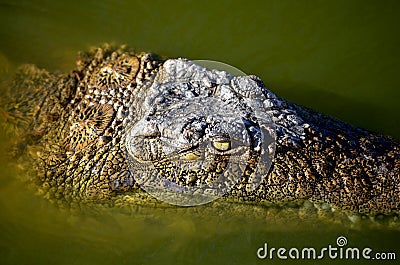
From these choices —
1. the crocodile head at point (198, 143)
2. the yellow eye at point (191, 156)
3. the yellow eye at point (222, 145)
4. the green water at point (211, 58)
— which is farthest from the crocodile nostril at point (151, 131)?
the green water at point (211, 58)

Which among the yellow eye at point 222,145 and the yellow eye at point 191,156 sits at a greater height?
the yellow eye at point 222,145

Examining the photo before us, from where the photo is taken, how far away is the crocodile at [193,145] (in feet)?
9.80

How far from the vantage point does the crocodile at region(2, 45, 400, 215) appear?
2988 millimetres

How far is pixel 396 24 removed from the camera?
4.92 meters

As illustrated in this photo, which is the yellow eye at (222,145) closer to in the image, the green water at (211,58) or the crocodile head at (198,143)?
the crocodile head at (198,143)

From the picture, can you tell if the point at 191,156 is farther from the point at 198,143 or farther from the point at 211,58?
the point at 211,58

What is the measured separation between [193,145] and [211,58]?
183cm

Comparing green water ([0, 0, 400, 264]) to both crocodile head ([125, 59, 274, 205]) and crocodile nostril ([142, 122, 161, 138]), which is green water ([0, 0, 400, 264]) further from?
crocodile nostril ([142, 122, 161, 138])

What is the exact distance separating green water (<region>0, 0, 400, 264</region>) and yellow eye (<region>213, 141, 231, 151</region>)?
0.63 meters

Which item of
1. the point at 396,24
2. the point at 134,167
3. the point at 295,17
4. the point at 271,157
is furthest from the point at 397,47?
the point at 134,167

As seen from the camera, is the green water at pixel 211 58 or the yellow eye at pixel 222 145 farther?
the green water at pixel 211 58

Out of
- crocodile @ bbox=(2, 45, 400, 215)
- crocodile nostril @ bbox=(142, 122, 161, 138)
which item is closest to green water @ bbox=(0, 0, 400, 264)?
crocodile @ bbox=(2, 45, 400, 215)

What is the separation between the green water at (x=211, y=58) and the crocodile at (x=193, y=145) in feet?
1.04

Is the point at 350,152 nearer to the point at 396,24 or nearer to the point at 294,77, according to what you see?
the point at 294,77
